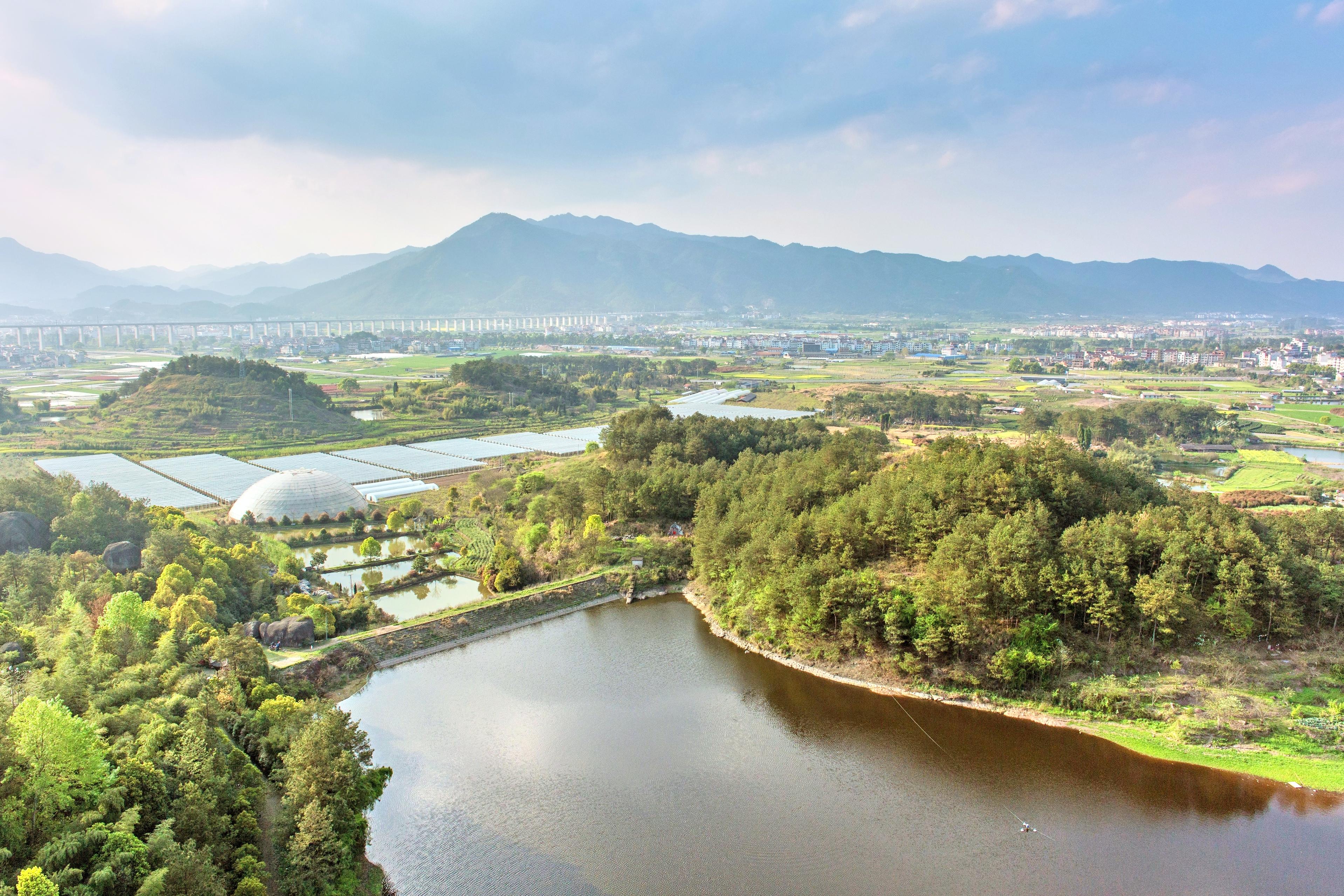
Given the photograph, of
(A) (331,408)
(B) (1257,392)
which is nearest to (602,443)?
(A) (331,408)

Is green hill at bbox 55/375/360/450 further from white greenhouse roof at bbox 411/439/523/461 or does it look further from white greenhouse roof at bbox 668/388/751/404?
white greenhouse roof at bbox 668/388/751/404

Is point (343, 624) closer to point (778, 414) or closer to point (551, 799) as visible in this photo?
point (551, 799)

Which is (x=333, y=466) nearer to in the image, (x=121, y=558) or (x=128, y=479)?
(x=128, y=479)

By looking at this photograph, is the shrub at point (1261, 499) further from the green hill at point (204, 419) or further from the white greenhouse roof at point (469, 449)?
the green hill at point (204, 419)

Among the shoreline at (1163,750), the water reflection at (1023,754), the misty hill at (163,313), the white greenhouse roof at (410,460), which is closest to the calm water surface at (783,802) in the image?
the water reflection at (1023,754)

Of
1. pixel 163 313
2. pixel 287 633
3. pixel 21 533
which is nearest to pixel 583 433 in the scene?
pixel 21 533
